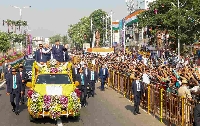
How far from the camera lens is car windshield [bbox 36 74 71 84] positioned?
15.0 m

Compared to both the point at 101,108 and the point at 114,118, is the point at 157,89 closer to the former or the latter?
the point at 114,118

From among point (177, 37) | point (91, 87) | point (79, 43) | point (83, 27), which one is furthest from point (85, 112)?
point (79, 43)

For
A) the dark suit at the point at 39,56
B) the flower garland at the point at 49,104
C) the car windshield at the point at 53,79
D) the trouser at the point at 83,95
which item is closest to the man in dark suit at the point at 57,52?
the dark suit at the point at 39,56

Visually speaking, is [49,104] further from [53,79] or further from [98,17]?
[98,17]

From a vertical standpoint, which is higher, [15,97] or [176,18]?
[176,18]

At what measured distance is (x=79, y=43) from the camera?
116 meters

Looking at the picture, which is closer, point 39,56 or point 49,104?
point 49,104

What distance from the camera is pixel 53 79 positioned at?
50.2 ft

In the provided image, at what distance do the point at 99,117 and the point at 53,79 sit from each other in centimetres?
217

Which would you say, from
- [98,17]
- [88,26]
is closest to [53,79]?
[98,17]

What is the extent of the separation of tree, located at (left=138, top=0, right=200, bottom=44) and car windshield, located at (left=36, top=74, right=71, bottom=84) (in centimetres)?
2215

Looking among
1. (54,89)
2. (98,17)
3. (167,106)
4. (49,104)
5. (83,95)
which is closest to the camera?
(49,104)

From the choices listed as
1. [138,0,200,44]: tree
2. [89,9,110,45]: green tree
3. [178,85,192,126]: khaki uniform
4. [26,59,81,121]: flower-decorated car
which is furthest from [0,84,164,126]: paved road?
[89,9,110,45]: green tree

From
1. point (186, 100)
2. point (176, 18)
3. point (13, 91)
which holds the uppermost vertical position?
point (176, 18)
